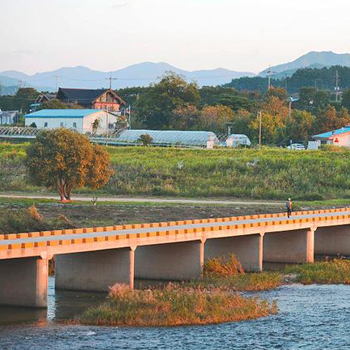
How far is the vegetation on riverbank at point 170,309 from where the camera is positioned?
35750mm

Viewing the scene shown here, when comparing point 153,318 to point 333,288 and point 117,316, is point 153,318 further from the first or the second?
point 333,288

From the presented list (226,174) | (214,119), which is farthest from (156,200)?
(214,119)

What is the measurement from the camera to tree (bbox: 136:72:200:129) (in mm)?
146125

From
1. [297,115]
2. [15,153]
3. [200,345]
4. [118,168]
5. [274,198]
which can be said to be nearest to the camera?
[200,345]

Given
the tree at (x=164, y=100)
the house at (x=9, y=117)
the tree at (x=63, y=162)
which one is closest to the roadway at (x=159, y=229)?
the tree at (x=63, y=162)

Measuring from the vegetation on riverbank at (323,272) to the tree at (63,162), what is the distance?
93.2 ft

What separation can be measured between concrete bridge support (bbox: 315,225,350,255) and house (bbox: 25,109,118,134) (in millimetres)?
77140

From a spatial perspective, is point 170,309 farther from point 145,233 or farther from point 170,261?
point 170,261

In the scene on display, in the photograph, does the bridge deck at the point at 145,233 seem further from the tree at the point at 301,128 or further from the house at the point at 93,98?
the house at the point at 93,98

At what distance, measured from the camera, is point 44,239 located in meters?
39.0

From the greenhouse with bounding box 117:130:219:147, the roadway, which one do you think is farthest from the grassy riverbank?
the roadway

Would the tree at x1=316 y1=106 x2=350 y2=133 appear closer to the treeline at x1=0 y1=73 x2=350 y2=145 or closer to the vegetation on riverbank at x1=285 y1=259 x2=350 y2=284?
the treeline at x1=0 y1=73 x2=350 y2=145

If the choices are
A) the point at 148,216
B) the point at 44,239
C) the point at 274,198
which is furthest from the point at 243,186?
the point at 44,239

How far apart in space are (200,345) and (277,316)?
19.9ft
